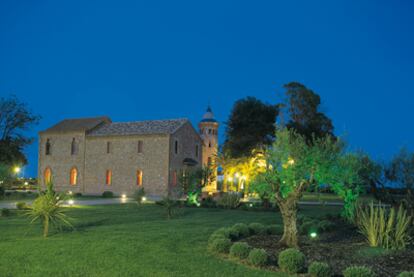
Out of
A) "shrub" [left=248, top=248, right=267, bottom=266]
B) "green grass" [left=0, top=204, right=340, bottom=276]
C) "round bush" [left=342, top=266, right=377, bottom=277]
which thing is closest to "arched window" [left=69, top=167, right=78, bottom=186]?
"green grass" [left=0, top=204, right=340, bottom=276]

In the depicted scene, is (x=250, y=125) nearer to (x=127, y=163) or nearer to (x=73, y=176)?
(x=127, y=163)

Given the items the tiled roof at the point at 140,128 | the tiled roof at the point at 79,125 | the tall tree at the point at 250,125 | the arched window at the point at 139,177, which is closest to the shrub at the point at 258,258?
the tall tree at the point at 250,125

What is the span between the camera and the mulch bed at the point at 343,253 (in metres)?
8.75

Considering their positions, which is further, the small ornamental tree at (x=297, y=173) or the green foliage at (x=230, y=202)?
the green foliage at (x=230, y=202)

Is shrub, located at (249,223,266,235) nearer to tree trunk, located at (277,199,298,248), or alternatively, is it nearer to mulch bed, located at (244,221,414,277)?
mulch bed, located at (244,221,414,277)

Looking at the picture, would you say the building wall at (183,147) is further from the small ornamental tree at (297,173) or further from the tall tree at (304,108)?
the small ornamental tree at (297,173)

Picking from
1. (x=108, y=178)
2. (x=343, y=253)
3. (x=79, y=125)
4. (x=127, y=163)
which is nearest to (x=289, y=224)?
(x=343, y=253)

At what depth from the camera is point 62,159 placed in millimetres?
42438

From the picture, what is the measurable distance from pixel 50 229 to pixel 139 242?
4229 mm

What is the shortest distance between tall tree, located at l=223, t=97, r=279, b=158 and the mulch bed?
21.6m

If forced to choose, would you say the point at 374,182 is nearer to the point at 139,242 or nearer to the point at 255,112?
the point at 139,242

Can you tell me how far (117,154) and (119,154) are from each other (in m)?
0.23

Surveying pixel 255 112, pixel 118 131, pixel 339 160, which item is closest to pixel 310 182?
pixel 339 160

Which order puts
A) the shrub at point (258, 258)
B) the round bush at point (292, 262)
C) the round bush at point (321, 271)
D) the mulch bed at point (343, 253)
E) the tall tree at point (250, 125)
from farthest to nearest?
the tall tree at point (250, 125)
the shrub at point (258, 258)
the mulch bed at point (343, 253)
the round bush at point (292, 262)
the round bush at point (321, 271)
